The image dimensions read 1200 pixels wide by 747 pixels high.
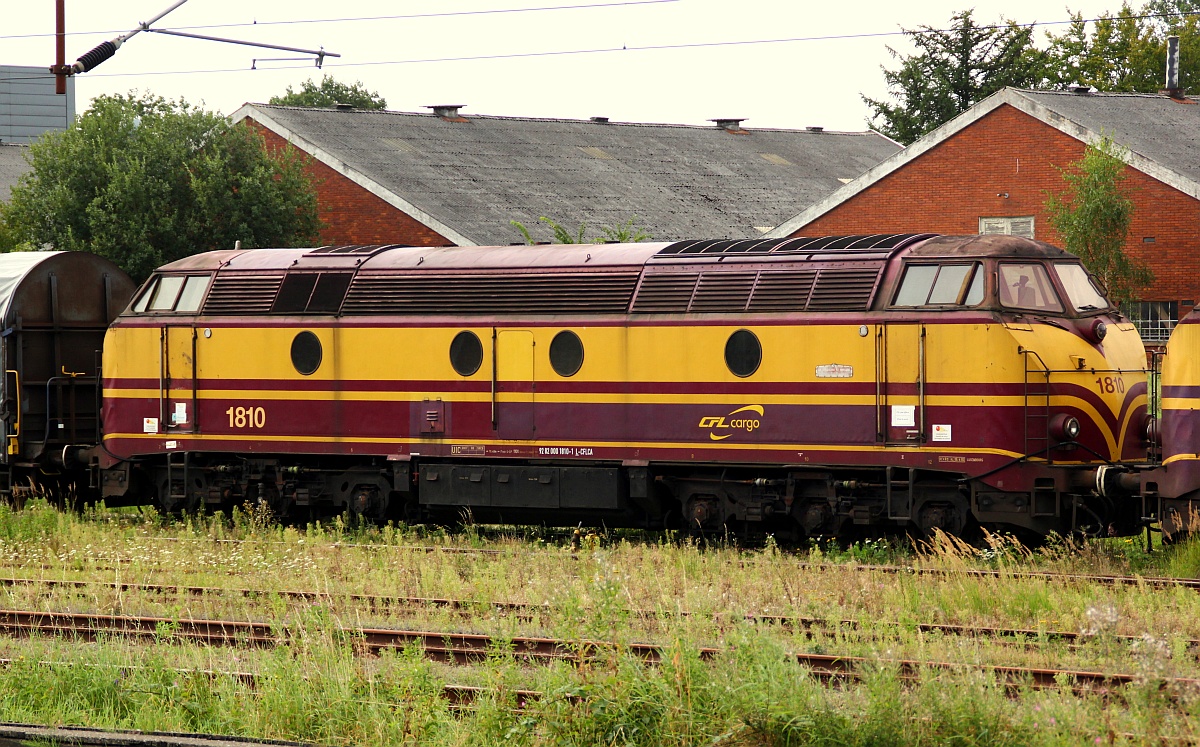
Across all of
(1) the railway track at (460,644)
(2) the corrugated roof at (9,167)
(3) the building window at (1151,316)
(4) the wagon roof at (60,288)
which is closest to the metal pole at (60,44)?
(4) the wagon roof at (60,288)

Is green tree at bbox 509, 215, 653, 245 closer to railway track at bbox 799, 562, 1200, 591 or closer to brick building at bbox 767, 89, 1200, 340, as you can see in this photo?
brick building at bbox 767, 89, 1200, 340

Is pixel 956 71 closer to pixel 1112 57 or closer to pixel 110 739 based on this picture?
pixel 1112 57

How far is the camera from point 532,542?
1761cm

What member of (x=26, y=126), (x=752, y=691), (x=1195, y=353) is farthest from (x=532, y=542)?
(x=26, y=126)

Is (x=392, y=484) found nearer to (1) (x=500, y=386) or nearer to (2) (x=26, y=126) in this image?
(1) (x=500, y=386)

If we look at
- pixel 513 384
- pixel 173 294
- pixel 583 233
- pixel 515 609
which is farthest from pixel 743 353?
pixel 583 233

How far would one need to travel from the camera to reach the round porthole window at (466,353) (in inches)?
689

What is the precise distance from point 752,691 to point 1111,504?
25.6ft

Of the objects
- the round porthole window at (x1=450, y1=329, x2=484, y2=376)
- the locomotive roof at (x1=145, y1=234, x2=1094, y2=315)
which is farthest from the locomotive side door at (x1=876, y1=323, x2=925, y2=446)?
the round porthole window at (x1=450, y1=329, x2=484, y2=376)

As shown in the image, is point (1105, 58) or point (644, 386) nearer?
point (644, 386)

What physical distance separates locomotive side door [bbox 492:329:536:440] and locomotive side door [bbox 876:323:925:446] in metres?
4.15

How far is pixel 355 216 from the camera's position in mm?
38000

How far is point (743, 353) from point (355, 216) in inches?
926

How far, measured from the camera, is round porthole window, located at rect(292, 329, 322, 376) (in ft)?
59.9
